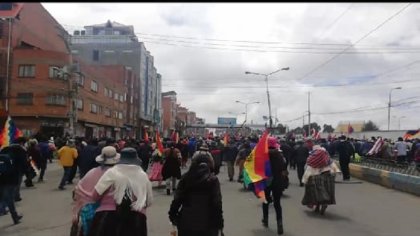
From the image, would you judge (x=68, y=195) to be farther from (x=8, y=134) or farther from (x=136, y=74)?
(x=136, y=74)

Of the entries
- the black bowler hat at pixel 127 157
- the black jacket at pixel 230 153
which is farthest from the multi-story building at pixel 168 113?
the black bowler hat at pixel 127 157

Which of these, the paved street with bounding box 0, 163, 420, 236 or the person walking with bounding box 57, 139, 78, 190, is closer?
the paved street with bounding box 0, 163, 420, 236

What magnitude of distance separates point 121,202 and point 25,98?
160 ft

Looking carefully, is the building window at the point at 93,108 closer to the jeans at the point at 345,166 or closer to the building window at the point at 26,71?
the building window at the point at 26,71

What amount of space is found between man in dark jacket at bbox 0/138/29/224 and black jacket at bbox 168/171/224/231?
217 inches

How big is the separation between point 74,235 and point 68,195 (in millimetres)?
10033

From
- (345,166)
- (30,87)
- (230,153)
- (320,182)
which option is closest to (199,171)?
(320,182)

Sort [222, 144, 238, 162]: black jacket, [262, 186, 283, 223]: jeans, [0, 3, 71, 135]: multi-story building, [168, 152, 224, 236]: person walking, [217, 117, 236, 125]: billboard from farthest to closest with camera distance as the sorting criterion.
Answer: [217, 117, 236, 125]: billboard → [0, 3, 71, 135]: multi-story building → [222, 144, 238, 162]: black jacket → [262, 186, 283, 223]: jeans → [168, 152, 224, 236]: person walking

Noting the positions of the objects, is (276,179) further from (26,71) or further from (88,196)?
(26,71)

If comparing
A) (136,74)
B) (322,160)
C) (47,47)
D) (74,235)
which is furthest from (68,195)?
(136,74)

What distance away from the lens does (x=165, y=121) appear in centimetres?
12900

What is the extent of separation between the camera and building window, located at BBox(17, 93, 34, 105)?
2014 inches

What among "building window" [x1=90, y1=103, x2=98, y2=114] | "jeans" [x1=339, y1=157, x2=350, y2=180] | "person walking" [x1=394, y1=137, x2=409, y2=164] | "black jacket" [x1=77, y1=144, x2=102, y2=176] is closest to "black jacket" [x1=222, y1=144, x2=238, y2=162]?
"jeans" [x1=339, y1=157, x2=350, y2=180]

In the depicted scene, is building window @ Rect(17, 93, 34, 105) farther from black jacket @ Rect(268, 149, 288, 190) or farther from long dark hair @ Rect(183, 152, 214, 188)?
long dark hair @ Rect(183, 152, 214, 188)
